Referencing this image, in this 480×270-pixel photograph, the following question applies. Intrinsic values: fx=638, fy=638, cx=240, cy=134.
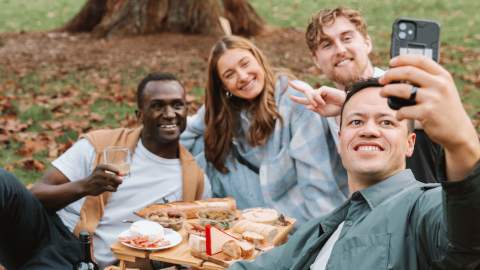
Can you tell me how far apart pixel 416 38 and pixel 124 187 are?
79.7 inches

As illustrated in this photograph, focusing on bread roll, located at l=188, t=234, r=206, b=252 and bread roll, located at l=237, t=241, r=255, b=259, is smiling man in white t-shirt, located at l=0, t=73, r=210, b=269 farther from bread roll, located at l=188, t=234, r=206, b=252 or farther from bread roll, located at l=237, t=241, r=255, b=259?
bread roll, located at l=237, t=241, r=255, b=259

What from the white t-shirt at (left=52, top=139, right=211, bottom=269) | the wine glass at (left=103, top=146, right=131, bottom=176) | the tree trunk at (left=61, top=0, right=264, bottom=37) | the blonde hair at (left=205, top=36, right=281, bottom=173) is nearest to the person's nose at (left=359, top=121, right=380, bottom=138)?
the wine glass at (left=103, top=146, right=131, bottom=176)

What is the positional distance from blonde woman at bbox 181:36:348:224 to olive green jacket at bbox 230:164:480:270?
123cm

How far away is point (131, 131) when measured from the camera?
4.27 metres

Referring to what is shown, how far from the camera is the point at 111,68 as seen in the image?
9.83 m

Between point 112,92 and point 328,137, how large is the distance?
5.02m

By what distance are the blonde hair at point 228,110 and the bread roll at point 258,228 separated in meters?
0.89

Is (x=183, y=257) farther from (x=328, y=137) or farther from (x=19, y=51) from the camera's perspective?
(x=19, y=51)

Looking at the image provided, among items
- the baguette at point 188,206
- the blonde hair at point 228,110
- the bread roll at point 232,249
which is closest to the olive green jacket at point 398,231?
the bread roll at point 232,249

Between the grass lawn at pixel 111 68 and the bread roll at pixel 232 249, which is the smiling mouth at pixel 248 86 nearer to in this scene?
the bread roll at pixel 232 249

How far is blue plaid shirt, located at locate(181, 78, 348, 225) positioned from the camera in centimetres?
403

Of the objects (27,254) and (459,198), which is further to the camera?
(27,254)

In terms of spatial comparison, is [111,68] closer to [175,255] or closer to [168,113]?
[168,113]

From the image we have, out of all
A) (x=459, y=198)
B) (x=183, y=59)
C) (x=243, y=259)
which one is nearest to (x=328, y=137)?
(x=243, y=259)
